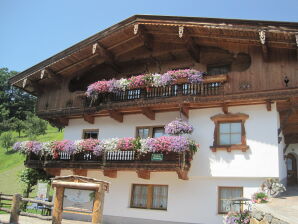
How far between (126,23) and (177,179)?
24.5 ft

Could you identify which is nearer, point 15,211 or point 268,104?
point 15,211

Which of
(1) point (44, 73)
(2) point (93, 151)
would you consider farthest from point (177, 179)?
(1) point (44, 73)

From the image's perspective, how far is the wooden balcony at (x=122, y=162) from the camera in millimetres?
13383

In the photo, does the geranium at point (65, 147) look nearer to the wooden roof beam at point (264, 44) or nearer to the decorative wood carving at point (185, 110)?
the decorative wood carving at point (185, 110)

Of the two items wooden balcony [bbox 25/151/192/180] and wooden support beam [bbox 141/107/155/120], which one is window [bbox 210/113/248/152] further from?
wooden support beam [bbox 141/107/155/120]

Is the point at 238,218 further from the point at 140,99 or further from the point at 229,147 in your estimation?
the point at 140,99

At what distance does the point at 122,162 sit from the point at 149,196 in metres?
1.95

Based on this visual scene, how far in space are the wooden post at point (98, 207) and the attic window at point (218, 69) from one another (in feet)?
26.9

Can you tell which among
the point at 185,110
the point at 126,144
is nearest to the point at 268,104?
the point at 185,110

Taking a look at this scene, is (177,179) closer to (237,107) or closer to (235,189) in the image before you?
(235,189)

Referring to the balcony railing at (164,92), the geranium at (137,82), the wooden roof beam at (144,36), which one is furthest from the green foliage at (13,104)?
the geranium at (137,82)

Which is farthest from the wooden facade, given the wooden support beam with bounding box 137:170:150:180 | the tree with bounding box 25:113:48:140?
the tree with bounding box 25:113:48:140

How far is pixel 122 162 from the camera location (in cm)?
1456

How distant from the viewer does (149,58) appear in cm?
1719
